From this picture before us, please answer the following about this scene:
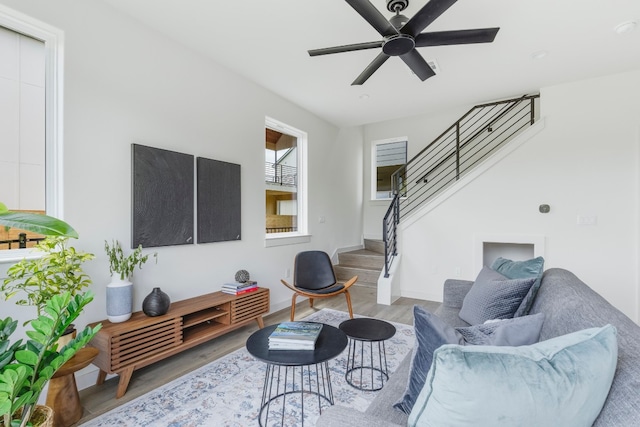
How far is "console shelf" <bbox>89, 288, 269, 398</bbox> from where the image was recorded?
2.05 meters

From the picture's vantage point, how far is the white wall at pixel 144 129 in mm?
2160

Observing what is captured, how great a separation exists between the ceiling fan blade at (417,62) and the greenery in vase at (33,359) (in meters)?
2.41

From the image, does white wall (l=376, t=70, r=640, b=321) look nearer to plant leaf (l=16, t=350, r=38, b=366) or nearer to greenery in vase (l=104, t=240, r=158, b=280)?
greenery in vase (l=104, t=240, r=158, b=280)

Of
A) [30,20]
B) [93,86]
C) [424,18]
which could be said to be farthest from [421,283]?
[30,20]

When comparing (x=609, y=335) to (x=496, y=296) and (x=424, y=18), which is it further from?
(x=424, y=18)

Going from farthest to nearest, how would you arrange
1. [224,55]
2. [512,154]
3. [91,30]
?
[512,154], [224,55], [91,30]

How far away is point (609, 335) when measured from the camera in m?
0.84

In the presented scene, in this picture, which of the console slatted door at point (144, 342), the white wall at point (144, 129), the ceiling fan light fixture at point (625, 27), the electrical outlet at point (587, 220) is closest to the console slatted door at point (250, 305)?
the white wall at point (144, 129)

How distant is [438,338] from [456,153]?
4.20 meters

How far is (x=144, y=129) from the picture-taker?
8.41 feet

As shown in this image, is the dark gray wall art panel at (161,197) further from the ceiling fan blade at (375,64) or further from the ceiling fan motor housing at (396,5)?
the ceiling fan motor housing at (396,5)

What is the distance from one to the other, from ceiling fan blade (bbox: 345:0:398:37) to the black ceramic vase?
2.37 m

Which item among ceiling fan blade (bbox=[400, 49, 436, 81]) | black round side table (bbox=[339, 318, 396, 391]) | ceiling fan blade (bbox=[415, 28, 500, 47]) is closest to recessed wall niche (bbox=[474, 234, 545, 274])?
black round side table (bbox=[339, 318, 396, 391])

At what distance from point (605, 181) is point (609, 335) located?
147 inches
